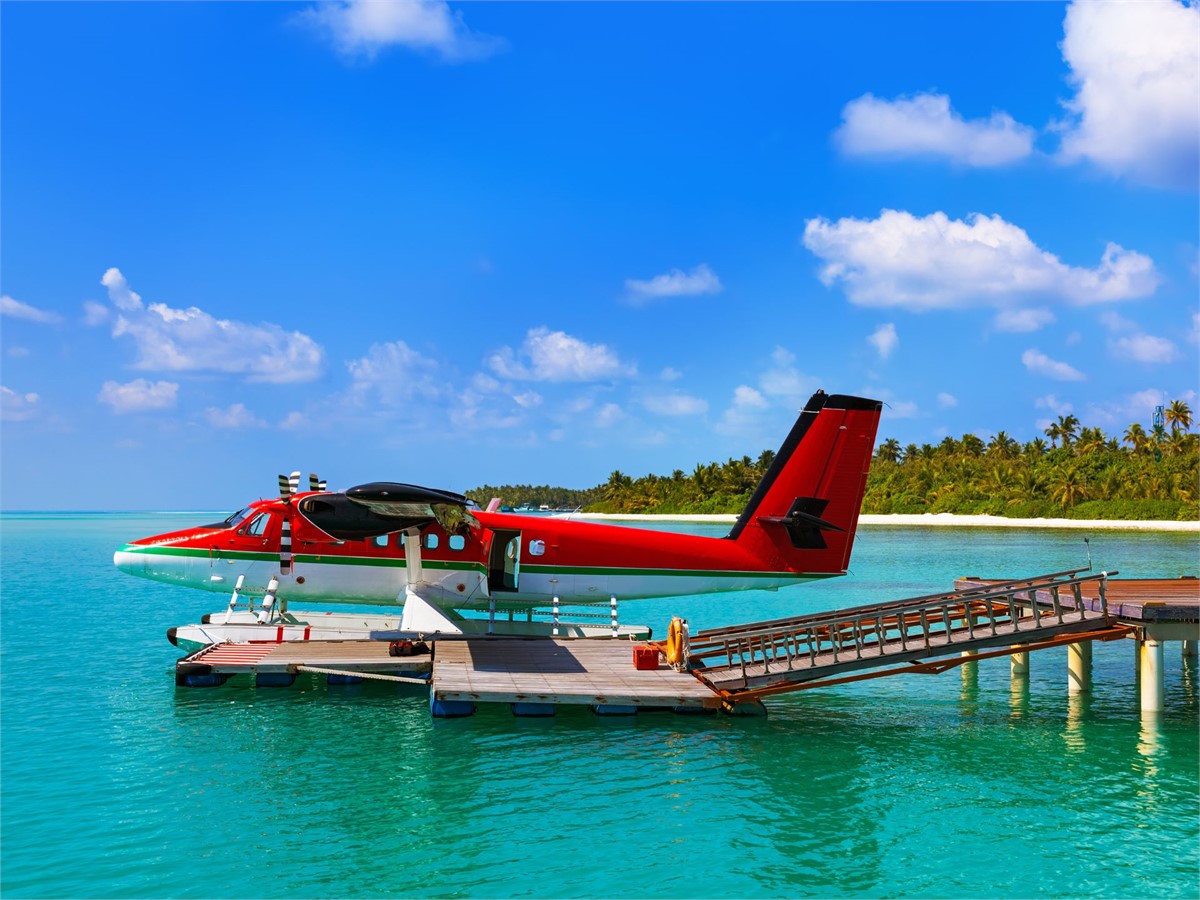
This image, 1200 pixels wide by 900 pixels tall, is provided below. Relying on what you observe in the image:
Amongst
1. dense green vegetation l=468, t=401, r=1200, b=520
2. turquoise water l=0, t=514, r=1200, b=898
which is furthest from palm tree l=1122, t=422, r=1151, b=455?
turquoise water l=0, t=514, r=1200, b=898

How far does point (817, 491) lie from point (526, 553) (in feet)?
20.7

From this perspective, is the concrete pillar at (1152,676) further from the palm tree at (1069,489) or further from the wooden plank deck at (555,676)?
the palm tree at (1069,489)

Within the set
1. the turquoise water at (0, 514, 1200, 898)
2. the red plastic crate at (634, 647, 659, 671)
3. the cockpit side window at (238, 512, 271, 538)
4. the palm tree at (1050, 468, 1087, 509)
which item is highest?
the palm tree at (1050, 468, 1087, 509)

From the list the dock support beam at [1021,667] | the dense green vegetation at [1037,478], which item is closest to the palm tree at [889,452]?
the dense green vegetation at [1037,478]

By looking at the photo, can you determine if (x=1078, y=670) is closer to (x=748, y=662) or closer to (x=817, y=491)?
(x=817, y=491)

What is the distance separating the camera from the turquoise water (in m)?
9.45

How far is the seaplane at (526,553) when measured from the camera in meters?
19.2

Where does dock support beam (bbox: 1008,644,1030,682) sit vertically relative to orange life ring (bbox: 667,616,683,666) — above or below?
below

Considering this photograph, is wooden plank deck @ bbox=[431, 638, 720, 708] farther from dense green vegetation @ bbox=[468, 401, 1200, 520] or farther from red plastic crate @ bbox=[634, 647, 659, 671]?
dense green vegetation @ bbox=[468, 401, 1200, 520]

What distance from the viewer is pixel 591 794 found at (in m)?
11.7

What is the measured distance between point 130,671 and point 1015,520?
9071cm

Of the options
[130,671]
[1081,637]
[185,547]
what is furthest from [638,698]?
[130,671]

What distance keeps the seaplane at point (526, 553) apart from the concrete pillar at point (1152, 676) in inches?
217

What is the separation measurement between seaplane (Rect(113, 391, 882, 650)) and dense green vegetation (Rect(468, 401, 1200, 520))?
79421mm
